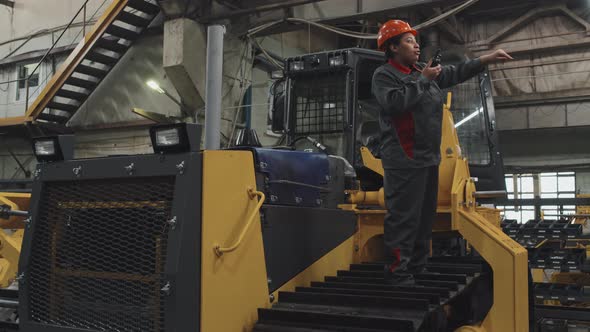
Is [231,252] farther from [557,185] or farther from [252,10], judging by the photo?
[557,185]

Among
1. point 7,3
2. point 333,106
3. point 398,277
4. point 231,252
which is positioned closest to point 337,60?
point 333,106

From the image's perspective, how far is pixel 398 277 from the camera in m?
3.24

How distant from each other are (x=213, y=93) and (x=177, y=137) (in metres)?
1.05

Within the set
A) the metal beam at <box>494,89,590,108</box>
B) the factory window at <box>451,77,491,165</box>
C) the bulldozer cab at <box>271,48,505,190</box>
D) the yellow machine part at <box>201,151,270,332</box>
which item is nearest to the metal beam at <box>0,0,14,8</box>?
the metal beam at <box>494,89,590,108</box>

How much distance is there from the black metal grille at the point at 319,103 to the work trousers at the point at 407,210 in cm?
142

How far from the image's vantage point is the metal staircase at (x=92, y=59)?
1258 cm

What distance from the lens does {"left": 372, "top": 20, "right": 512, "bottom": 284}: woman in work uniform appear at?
312 centimetres

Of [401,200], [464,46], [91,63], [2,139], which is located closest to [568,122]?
[464,46]

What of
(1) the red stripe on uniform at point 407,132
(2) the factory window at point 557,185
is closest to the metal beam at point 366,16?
(2) the factory window at point 557,185

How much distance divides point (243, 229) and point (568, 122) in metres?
12.6

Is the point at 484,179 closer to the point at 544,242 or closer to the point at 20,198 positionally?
the point at 544,242

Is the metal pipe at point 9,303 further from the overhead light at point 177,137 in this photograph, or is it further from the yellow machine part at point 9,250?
the overhead light at point 177,137

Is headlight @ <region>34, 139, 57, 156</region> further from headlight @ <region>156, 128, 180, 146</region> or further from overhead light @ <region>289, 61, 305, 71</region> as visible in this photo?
overhead light @ <region>289, 61, 305, 71</region>

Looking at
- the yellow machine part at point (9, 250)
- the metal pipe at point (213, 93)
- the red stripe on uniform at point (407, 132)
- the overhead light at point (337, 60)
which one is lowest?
the yellow machine part at point (9, 250)
